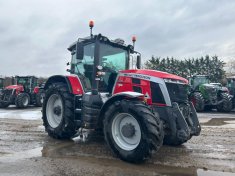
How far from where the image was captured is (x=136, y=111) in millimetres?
5160

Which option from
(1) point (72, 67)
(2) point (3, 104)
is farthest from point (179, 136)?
(2) point (3, 104)

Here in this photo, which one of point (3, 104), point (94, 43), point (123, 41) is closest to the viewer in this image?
point (94, 43)

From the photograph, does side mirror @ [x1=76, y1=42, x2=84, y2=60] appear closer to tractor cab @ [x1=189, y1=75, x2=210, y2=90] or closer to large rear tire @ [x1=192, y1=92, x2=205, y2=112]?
large rear tire @ [x1=192, y1=92, x2=205, y2=112]

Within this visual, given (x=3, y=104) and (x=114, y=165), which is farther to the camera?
(x=3, y=104)

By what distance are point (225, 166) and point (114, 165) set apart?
1.91 m

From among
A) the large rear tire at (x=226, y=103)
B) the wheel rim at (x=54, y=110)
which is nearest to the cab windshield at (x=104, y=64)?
the wheel rim at (x=54, y=110)

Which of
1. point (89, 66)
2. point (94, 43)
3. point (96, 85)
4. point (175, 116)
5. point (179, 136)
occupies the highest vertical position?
point (94, 43)

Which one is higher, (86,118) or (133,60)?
(133,60)

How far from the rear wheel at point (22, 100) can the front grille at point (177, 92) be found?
1485 centimetres

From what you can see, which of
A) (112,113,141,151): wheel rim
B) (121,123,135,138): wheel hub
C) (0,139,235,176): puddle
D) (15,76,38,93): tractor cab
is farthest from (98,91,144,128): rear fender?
(15,76,38,93): tractor cab

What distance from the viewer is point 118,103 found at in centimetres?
549

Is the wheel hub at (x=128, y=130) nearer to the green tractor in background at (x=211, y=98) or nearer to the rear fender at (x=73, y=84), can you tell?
the rear fender at (x=73, y=84)

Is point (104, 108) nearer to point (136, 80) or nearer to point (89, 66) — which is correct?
point (136, 80)

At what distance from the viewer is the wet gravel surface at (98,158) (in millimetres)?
4719
